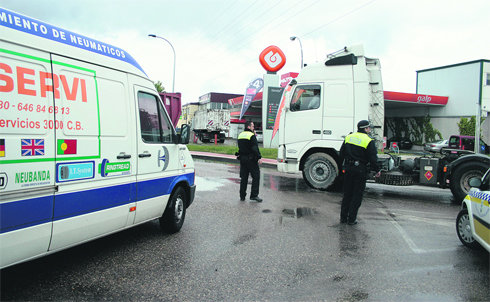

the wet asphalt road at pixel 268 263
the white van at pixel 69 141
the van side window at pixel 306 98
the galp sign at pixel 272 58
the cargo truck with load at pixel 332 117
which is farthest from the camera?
the galp sign at pixel 272 58

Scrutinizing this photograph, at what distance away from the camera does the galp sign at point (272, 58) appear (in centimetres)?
2420

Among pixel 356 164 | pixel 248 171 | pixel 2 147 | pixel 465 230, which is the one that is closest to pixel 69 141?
pixel 2 147

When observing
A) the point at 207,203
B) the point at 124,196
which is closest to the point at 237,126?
the point at 207,203

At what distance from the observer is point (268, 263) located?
4.26 m

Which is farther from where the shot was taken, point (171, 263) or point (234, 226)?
point (234, 226)

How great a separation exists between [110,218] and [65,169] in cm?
84

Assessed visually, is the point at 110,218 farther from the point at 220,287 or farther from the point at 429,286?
the point at 429,286

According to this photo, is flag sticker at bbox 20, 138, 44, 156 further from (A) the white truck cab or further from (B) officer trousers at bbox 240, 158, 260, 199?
(A) the white truck cab

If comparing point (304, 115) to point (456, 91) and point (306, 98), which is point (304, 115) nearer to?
point (306, 98)

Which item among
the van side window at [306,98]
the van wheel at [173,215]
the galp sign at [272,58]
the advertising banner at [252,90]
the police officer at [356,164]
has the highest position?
the galp sign at [272,58]

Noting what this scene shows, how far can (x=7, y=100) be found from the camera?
2947 millimetres

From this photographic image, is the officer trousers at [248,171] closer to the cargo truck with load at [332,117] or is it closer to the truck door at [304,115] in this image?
the cargo truck with load at [332,117]

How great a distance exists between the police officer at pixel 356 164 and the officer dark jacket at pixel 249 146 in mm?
2019

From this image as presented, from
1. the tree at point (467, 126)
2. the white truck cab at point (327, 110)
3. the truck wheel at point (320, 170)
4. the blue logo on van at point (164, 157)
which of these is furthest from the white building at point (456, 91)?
the blue logo on van at point (164, 157)
